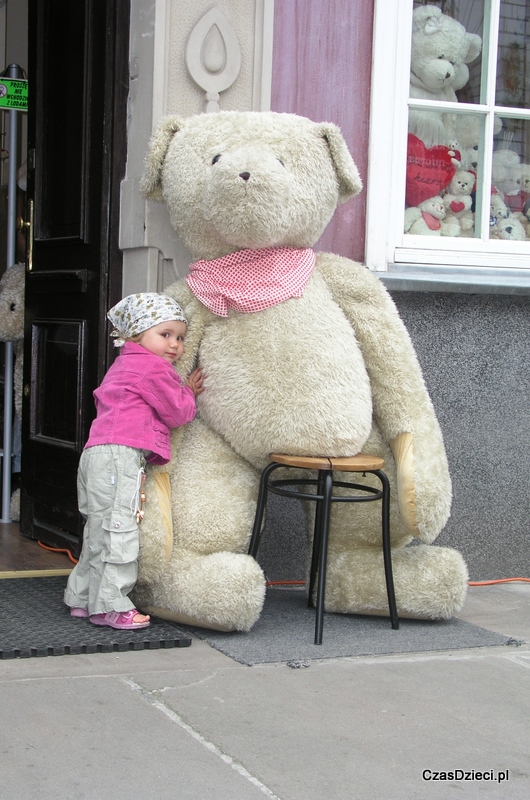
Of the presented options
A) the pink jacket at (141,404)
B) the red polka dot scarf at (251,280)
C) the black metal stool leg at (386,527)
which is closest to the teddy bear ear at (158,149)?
the red polka dot scarf at (251,280)

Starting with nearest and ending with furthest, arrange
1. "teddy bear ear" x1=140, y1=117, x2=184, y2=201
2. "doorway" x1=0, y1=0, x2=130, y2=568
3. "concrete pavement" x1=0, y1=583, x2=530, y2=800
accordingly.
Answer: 1. "concrete pavement" x1=0, y1=583, x2=530, y2=800
2. "teddy bear ear" x1=140, y1=117, x2=184, y2=201
3. "doorway" x1=0, y1=0, x2=130, y2=568

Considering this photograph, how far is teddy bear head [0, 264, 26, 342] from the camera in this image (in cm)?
586

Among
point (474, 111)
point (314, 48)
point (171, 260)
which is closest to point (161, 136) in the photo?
point (171, 260)

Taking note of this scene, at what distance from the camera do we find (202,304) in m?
4.04

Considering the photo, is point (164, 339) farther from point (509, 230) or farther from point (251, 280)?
point (509, 230)

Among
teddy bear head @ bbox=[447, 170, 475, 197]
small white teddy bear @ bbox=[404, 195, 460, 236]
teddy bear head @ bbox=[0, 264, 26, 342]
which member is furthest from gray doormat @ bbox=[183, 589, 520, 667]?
teddy bear head @ bbox=[0, 264, 26, 342]

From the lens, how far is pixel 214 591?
374 cm

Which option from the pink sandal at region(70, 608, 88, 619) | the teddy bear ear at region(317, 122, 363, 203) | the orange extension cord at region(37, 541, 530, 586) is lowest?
the orange extension cord at region(37, 541, 530, 586)

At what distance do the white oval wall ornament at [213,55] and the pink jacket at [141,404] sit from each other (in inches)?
46.3

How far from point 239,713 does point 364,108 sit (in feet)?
9.22

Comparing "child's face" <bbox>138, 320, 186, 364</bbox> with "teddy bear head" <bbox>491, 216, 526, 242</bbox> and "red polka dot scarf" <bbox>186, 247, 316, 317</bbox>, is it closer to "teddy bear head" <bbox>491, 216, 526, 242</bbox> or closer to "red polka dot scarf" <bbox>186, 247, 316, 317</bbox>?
"red polka dot scarf" <bbox>186, 247, 316, 317</bbox>

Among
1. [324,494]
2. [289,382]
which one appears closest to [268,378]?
[289,382]

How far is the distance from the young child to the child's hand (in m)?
0.07

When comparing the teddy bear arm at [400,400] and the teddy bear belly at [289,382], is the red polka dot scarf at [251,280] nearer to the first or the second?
the teddy bear belly at [289,382]
